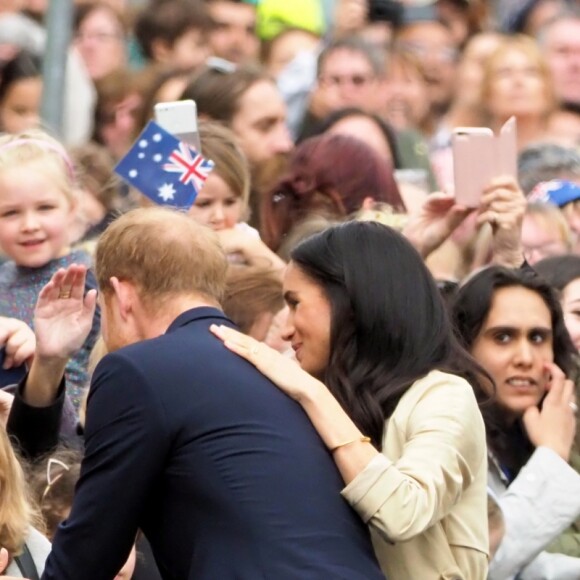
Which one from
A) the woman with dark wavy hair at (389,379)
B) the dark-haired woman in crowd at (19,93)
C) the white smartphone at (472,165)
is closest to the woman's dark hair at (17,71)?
the dark-haired woman in crowd at (19,93)

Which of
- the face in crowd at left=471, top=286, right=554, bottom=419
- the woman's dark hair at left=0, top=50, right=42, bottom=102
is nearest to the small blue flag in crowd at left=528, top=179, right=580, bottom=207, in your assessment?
the face in crowd at left=471, top=286, right=554, bottom=419

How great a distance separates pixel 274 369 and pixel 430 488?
444 millimetres

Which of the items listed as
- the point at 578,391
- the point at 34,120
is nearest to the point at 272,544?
the point at 578,391

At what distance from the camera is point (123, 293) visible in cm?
454

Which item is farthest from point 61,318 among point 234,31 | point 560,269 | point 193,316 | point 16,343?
point 234,31

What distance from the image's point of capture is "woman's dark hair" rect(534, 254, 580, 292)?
6.81 meters

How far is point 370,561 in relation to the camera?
4406 millimetres

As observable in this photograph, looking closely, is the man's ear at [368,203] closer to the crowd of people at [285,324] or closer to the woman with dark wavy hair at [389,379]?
the crowd of people at [285,324]

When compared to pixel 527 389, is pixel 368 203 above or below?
above

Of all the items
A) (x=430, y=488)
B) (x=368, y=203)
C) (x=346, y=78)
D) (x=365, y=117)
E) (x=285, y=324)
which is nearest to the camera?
(x=430, y=488)

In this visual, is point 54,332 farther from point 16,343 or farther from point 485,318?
point 485,318

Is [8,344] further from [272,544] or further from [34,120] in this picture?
[34,120]

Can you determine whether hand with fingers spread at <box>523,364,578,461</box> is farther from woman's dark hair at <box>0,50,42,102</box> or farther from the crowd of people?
woman's dark hair at <box>0,50,42,102</box>

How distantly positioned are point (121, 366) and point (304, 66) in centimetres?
579
